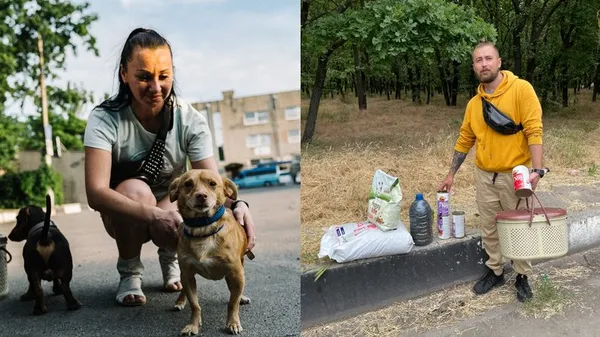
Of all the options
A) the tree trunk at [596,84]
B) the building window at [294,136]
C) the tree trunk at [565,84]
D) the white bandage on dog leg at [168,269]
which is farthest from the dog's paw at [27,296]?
the tree trunk at [596,84]

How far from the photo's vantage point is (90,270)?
2057 millimetres

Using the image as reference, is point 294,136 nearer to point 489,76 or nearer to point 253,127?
point 253,127

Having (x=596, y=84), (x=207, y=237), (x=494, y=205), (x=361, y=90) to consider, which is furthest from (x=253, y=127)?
(x=596, y=84)

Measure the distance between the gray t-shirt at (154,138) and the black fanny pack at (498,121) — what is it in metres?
1.55

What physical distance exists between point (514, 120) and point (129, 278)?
6.18ft

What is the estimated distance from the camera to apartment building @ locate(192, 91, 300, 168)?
1.78 meters

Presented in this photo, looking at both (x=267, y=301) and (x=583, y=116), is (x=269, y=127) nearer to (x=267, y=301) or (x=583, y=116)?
(x=267, y=301)

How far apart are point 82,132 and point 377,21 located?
2.74m

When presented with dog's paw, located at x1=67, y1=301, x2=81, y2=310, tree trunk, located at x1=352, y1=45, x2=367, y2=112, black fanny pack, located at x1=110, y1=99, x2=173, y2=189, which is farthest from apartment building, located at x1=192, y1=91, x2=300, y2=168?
tree trunk, located at x1=352, y1=45, x2=367, y2=112

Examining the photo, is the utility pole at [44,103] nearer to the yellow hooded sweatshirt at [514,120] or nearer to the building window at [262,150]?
the building window at [262,150]

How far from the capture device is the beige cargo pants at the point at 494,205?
2.83m

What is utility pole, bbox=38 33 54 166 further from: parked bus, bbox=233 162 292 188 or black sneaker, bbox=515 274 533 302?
black sneaker, bbox=515 274 533 302

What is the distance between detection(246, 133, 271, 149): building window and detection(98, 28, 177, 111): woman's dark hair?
28 cm

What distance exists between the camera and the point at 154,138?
1678 millimetres
